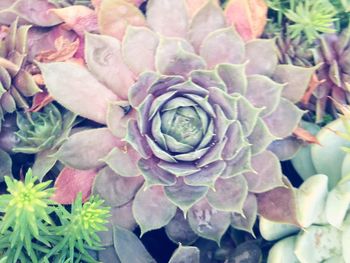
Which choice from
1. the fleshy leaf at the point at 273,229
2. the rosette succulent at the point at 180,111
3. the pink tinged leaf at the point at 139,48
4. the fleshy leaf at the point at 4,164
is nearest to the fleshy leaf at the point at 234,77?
the rosette succulent at the point at 180,111

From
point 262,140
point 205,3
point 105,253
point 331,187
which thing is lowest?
point 105,253

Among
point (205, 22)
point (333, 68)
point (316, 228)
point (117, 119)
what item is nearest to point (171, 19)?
point (205, 22)

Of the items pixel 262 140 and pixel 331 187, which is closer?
pixel 262 140

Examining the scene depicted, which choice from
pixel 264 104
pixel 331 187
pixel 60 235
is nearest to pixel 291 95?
pixel 264 104

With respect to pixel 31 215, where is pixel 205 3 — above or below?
above

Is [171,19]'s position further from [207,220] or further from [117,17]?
[207,220]

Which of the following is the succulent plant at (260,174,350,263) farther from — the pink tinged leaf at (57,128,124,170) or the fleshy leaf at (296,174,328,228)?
the pink tinged leaf at (57,128,124,170)

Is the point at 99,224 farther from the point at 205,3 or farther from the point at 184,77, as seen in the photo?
the point at 205,3
